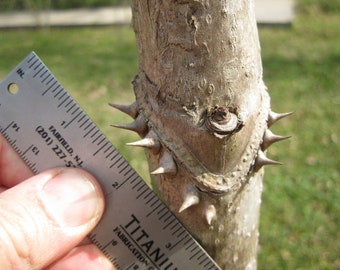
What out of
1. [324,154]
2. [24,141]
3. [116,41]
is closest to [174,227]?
[24,141]

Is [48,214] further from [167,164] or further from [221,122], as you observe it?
[221,122]

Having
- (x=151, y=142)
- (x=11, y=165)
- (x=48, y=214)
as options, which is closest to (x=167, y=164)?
(x=151, y=142)

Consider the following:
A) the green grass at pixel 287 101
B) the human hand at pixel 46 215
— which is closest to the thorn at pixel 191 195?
the human hand at pixel 46 215

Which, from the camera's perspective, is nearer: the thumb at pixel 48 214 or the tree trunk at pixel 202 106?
the tree trunk at pixel 202 106

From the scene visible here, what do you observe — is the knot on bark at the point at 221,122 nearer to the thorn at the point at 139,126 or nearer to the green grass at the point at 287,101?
the thorn at the point at 139,126

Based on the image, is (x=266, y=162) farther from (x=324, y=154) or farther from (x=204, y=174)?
(x=324, y=154)

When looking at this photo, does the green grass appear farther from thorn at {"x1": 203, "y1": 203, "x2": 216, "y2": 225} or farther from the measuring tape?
thorn at {"x1": 203, "y1": 203, "x2": 216, "y2": 225}

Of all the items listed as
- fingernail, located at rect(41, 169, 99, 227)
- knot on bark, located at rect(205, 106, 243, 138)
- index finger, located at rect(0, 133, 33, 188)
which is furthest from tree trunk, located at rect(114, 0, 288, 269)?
index finger, located at rect(0, 133, 33, 188)
